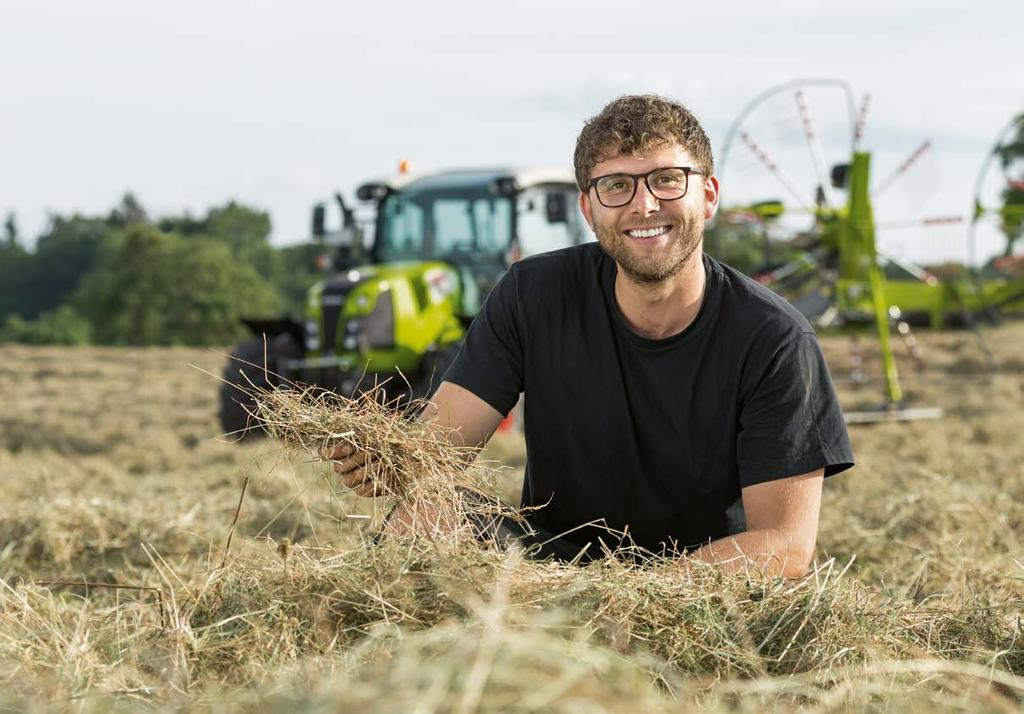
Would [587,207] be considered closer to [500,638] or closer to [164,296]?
[500,638]

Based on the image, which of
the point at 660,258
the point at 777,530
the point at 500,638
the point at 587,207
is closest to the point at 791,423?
the point at 777,530

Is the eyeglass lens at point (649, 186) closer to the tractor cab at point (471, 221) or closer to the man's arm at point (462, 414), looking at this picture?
the man's arm at point (462, 414)

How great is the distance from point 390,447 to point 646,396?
759mm

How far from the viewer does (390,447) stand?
256 cm

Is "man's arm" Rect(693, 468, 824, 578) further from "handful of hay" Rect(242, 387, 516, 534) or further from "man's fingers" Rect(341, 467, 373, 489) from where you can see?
"man's fingers" Rect(341, 467, 373, 489)

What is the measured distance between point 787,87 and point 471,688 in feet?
32.2

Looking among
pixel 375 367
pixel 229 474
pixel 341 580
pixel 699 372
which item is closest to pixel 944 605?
pixel 699 372

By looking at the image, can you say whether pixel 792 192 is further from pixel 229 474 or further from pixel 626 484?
pixel 626 484

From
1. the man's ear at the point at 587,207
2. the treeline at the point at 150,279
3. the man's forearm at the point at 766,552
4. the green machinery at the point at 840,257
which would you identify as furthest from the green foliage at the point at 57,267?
the man's forearm at the point at 766,552

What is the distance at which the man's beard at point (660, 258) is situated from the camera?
291 cm

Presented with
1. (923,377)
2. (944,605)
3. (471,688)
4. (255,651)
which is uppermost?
(471,688)

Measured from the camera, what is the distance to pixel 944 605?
266cm

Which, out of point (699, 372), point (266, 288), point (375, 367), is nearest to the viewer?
point (699, 372)

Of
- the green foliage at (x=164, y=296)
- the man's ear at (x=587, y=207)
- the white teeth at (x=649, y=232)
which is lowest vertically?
the green foliage at (x=164, y=296)
